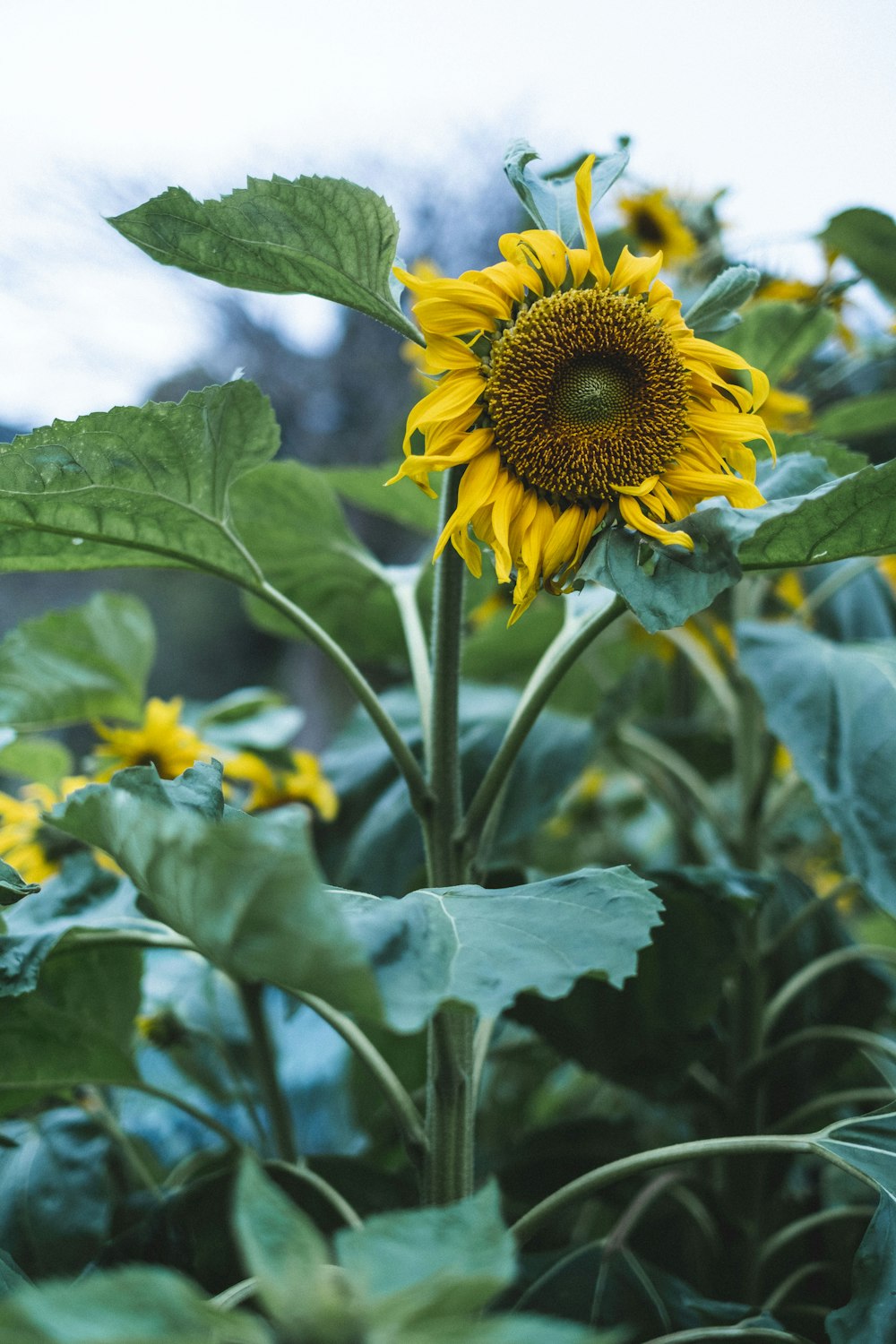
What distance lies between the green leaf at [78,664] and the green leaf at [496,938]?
1.28ft

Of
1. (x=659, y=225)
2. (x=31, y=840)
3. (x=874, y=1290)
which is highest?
(x=659, y=225)

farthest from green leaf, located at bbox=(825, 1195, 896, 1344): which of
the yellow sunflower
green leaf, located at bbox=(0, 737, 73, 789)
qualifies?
the yellow sunflower

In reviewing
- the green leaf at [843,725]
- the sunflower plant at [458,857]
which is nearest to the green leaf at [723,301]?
the sunflower plant at [458,857]

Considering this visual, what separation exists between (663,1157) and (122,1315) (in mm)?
267

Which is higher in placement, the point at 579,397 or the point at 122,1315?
the point at 579,397

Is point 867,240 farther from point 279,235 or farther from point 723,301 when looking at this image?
point 279,235

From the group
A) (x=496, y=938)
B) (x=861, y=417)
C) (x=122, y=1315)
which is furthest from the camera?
(x=861, y=417)

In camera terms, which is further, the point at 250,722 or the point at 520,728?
the point at 250,722

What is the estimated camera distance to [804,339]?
695 millimetres

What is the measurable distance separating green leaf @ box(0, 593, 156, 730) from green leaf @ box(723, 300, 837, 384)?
451 millimetres

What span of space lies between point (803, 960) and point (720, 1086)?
12cm

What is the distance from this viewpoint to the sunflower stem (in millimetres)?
410

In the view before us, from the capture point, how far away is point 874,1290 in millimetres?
352

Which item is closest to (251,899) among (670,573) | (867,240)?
(670,573)
